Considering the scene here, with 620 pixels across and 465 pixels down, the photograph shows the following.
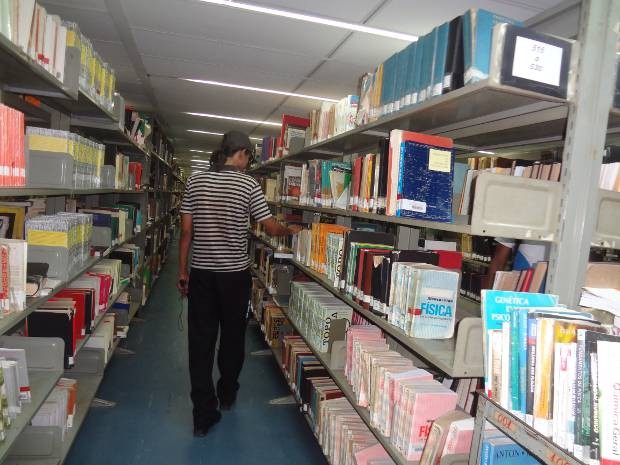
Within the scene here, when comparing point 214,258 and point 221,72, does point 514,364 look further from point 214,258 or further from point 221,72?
point 221,72

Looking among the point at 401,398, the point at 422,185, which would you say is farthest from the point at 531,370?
the point at 422,185

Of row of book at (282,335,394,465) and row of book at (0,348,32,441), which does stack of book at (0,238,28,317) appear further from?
row of book at (282,335,394,465)

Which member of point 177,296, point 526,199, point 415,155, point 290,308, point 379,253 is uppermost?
point 415,155

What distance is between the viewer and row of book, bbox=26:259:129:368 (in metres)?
2.33

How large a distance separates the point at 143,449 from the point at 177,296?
4.02 metres

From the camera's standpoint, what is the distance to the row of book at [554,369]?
3.11 ft

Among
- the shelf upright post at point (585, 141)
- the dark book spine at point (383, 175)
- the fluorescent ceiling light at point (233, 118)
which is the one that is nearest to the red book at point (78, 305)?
the dark book spine at point (383, 175)

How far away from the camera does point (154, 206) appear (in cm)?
651

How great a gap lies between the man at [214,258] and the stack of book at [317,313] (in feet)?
1.43

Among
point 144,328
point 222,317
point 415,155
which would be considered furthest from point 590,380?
point 144,328

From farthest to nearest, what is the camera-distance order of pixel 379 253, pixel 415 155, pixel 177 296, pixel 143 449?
pixel 177 296
pixel 143 449
pixel 379 253
pixel 415 155

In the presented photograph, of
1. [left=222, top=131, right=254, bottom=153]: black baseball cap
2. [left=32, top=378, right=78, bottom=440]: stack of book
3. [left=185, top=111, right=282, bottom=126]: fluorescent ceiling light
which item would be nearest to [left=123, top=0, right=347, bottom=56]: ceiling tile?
[left=222, top=131, right=254, bottom=153]: black baseball cap

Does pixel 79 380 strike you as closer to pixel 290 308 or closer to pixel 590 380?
pixel 290 308

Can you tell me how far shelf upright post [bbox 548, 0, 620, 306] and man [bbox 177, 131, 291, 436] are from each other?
194 cm
